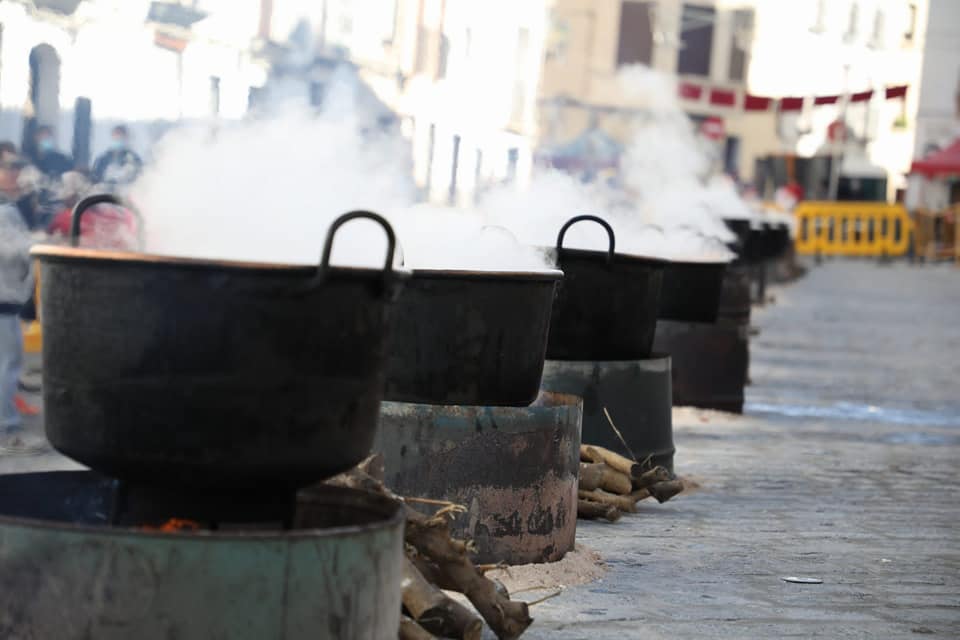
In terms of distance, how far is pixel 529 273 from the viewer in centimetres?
566

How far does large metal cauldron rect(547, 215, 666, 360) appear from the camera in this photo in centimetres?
736

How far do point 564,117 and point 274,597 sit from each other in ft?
151

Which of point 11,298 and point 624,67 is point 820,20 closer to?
point 624,67

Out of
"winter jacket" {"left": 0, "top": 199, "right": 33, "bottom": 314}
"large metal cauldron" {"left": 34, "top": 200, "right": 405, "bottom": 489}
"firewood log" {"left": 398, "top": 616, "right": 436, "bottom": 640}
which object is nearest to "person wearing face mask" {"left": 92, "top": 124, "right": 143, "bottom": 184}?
"winter jacket" {"left": 0, "top": 199, "right": 33, "bottom": 314}

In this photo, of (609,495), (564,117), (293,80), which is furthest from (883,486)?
(564,117)

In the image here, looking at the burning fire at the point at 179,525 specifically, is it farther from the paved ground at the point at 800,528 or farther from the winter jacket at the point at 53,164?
the winter jacket at the point at 53,164

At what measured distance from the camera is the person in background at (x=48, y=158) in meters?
15.2

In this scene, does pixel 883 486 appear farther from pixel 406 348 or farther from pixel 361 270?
pixel 361 270

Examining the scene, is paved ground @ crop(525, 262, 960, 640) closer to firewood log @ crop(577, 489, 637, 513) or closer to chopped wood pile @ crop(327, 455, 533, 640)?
firewood log @ crop(577, 489, 637, 513)

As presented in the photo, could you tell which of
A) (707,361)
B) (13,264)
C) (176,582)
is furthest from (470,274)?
(707,361)

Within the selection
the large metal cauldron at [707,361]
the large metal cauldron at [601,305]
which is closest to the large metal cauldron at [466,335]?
the large metal cauldron at [601,305]

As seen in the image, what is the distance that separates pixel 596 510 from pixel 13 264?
13.8 ft

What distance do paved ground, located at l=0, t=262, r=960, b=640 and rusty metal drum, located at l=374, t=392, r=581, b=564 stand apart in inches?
12.5

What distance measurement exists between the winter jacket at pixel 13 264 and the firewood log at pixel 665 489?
4.13 metres
